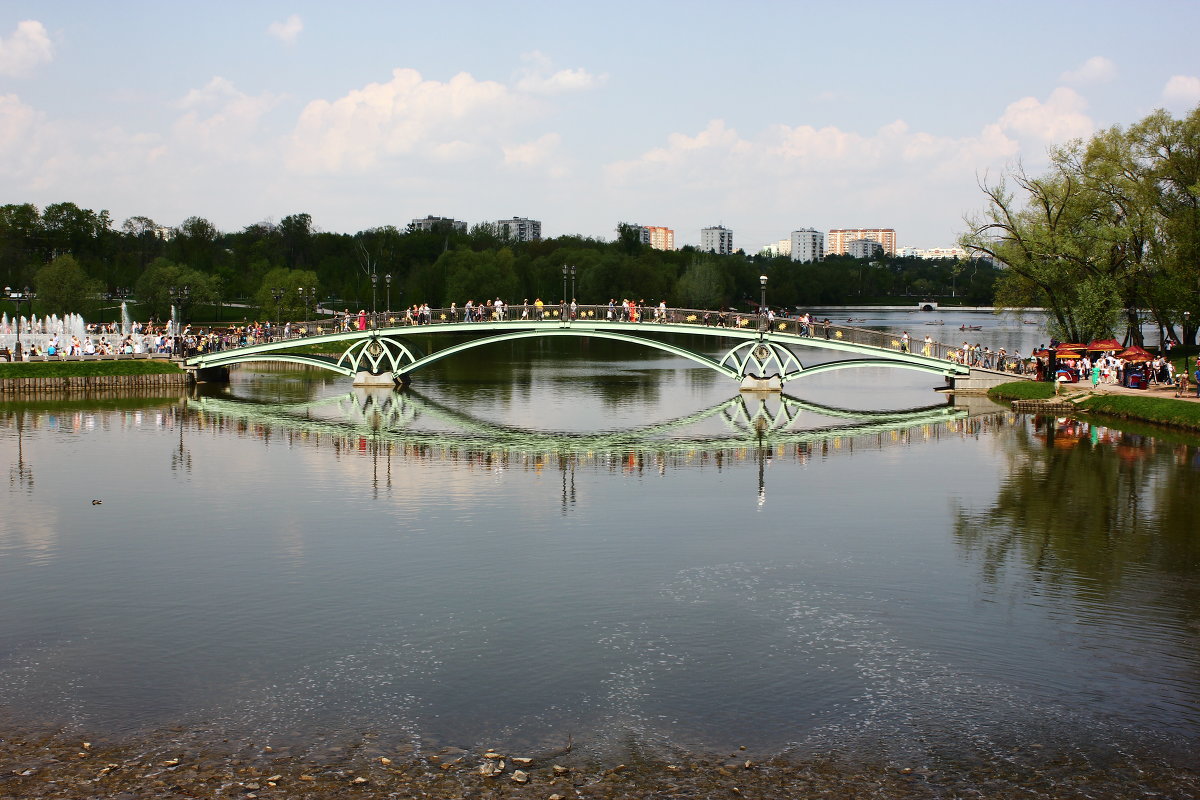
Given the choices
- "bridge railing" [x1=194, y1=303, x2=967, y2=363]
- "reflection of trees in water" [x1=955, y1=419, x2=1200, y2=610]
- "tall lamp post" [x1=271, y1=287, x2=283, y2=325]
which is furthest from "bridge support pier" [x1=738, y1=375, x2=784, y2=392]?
"tall lamp post" [x1=271, y1=287, x2=283, y2=325]

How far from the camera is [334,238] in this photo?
139 meters

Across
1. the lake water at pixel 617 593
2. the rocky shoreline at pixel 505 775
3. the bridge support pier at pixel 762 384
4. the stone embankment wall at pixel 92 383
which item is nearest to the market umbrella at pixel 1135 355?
the lake water at pixel 617 593

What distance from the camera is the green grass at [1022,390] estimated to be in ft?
158

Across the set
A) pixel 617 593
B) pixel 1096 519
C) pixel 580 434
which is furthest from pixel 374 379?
pixel 617 593

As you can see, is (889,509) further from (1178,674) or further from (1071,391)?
(1071,391)

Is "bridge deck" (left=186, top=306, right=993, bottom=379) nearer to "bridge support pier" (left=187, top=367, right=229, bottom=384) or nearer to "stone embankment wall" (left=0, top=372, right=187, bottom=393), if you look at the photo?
"bridge support pier" (left=187, top=367, right=229, bottom=384)

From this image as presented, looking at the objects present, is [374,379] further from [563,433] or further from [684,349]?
[563,433]

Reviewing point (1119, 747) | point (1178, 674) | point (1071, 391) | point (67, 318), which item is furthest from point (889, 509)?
point (67, 318)

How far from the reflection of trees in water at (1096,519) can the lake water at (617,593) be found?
126 mm

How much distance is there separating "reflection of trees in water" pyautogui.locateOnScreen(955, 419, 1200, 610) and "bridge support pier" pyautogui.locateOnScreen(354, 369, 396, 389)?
1259 inches

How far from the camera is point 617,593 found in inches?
782

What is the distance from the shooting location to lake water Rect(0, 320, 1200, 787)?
14227 mm

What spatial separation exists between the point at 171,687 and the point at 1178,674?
13707 mm

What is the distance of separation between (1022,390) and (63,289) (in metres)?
69.1
